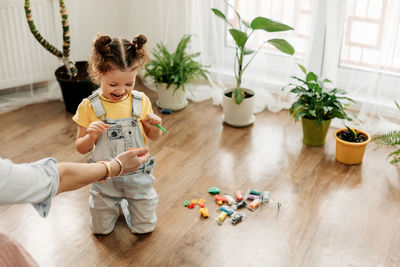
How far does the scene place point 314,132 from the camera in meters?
2.80

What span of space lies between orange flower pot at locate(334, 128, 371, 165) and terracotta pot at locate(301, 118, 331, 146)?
0.40 ft

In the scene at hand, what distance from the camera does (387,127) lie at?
2.94 metres

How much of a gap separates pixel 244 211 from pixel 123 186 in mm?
620

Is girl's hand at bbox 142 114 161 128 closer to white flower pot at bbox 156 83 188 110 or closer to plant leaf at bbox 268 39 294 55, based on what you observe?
plant leaf at bbox 268 39 294 55

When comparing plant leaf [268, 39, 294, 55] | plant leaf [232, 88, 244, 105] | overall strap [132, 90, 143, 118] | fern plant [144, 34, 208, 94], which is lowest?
plant leaf [232, 88, 244, 105]

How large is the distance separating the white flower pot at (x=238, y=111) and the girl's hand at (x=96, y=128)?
1.32 m

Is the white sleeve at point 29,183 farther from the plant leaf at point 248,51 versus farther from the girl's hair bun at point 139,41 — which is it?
the plant leaf at point 248,51

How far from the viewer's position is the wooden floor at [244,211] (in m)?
2.03

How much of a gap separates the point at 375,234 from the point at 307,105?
89cm

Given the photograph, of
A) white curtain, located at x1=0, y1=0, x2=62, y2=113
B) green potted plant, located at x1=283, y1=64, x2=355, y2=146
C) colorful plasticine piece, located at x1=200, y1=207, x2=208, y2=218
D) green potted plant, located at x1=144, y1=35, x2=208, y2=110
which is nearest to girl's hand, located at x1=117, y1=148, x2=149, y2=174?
colorful plasticine piece, located at x1=200, y1=207, x2=208, y2=218

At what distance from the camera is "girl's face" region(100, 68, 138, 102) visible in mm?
1825

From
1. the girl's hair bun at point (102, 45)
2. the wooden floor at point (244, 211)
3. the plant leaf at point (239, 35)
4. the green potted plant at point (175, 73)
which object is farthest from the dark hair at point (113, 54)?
the green potted plant at point (175, 73)

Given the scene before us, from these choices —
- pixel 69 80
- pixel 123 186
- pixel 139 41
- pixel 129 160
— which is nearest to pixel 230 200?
pixel 123 186

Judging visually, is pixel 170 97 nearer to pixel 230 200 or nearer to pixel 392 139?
pixel 230 200
